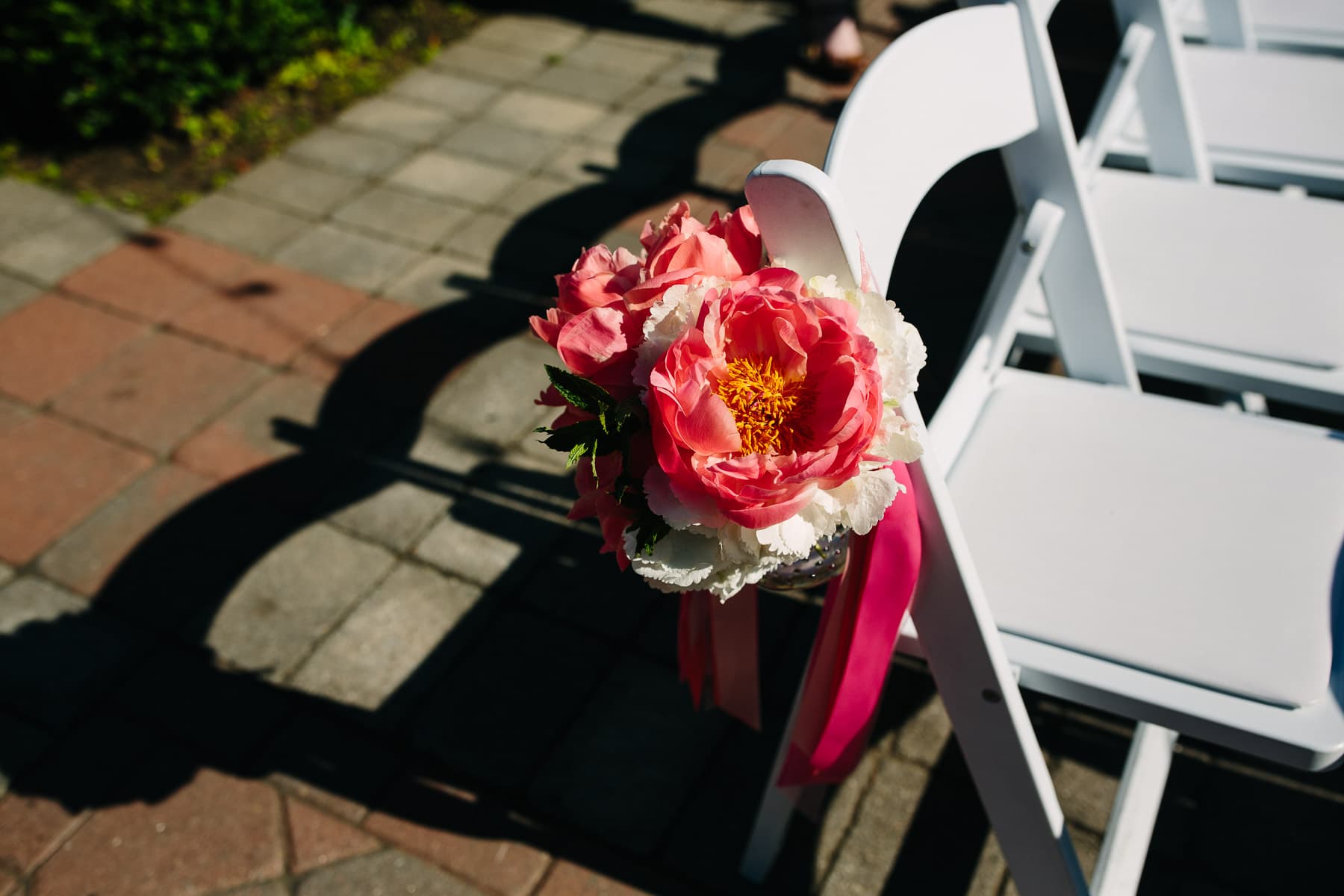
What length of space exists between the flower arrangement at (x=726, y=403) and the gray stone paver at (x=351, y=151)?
3.04 metres

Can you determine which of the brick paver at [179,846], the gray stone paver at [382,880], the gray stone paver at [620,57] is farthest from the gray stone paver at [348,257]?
the gray stone paver at [382,880]

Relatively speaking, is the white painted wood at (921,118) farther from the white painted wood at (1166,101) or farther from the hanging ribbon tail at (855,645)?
the white painted wood at (1166,101)

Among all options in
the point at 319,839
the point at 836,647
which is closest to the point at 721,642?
the point at 836,647

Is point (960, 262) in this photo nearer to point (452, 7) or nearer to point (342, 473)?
point (342, 473)

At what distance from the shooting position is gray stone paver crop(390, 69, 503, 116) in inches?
163

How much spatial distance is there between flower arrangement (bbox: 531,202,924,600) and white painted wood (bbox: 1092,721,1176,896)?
91 cm

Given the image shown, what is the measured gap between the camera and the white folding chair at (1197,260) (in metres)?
1.69

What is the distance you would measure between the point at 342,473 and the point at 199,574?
42cm

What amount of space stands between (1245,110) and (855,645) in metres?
1.81

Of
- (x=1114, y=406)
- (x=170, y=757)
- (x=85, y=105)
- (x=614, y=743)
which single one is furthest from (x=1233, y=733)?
(x=85, y=105)

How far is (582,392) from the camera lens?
1.04 m

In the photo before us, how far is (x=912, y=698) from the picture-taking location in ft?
6.93

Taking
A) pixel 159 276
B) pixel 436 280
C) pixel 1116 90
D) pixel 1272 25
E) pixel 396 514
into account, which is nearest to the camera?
pixel 1116 90

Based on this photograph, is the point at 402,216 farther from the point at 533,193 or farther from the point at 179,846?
the point at 179,846
